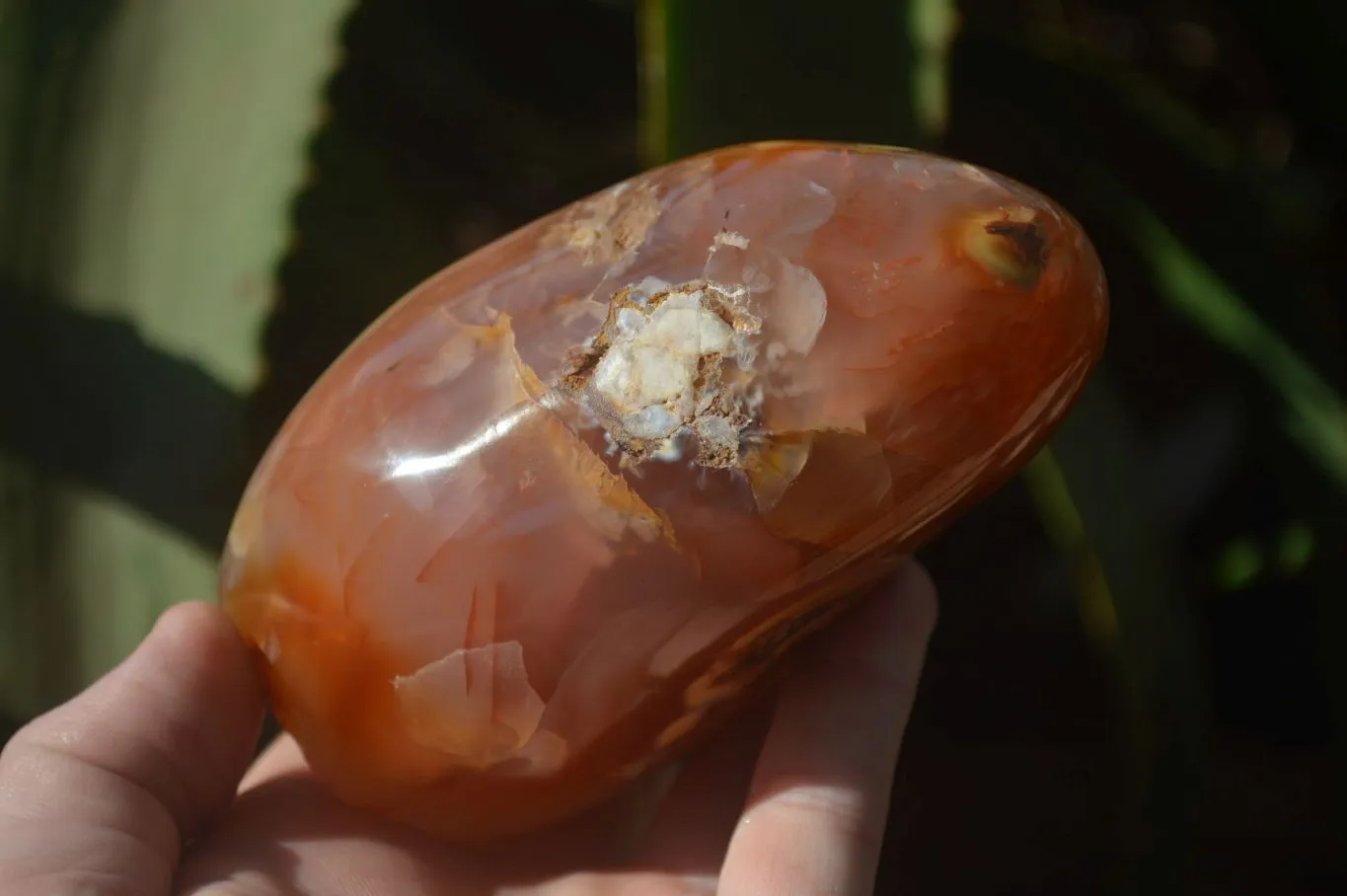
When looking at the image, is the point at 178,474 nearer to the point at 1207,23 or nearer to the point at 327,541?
the point at 327,541

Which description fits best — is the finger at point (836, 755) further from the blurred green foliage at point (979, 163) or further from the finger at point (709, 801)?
the blurred green foliage at point (979, 163)

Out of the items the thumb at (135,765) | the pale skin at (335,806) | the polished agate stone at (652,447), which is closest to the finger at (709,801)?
the pale skin at (335,806)

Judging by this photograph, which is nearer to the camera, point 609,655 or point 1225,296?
point 609,655

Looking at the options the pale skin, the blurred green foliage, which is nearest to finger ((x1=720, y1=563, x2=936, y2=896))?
the pale skin

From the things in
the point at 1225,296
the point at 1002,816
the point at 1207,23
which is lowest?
the point at 1002,816

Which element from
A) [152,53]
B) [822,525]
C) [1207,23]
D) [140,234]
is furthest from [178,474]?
[1207,23]

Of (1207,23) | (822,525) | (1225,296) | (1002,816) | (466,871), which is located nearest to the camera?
(822,525)

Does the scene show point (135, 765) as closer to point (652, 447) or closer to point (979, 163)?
point (652, 447)

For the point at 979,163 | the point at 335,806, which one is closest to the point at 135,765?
the point at 335,806
